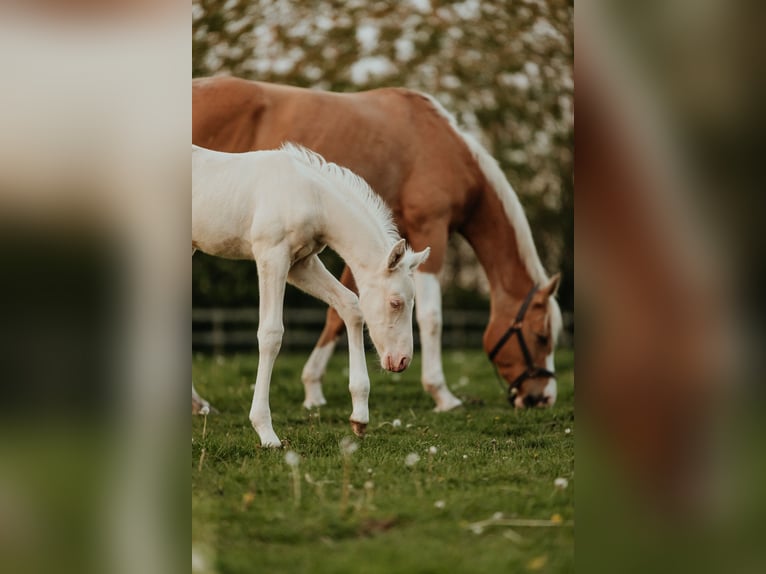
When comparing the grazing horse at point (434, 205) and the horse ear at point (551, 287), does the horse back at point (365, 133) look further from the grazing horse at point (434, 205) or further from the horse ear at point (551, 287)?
the horse ear at point (551, 287)

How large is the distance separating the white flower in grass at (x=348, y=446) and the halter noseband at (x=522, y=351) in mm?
2017

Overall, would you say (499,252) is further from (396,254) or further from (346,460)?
(346,460)

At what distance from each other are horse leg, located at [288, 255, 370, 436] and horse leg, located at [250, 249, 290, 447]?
218 mm

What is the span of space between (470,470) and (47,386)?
1.73 meters

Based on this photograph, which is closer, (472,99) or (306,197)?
(306,197)

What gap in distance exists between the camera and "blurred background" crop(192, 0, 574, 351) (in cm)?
572

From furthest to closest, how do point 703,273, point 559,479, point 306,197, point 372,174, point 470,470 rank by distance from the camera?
1. point 372,174
2. point 306,197
3. point 470,470
4. point 559,479
5. point 703,273

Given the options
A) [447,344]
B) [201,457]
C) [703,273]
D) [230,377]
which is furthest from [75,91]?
[447,344]

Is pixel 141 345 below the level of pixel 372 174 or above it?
below

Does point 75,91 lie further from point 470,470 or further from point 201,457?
point 470,470

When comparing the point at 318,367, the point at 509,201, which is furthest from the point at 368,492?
the point at 509,201

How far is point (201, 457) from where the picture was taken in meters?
2.70

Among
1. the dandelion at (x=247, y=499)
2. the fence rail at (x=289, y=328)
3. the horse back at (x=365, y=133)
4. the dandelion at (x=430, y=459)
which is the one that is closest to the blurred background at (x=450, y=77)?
the fence rail at (x=289, y=328)

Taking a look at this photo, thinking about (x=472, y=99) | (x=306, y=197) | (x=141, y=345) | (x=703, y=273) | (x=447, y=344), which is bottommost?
(x=447, y=344)
